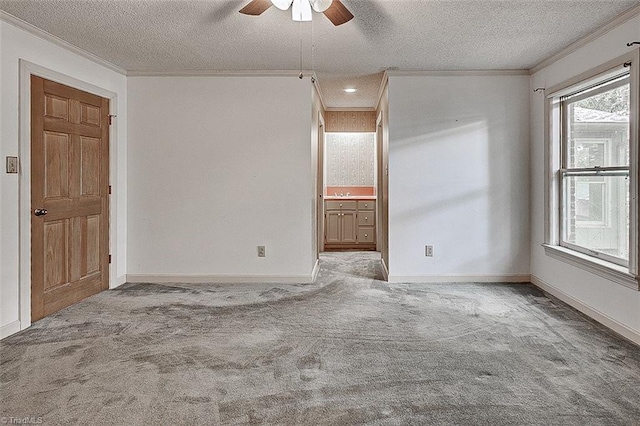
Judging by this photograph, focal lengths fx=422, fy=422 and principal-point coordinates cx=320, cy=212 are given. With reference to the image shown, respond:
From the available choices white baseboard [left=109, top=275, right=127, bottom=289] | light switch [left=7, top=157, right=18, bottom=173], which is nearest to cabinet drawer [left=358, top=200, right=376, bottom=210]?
white baseboard [left=109, top=275, right=127, bottom=289]

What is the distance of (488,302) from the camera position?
4043 millimetres

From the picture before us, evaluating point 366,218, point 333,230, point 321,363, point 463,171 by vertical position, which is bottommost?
point 321,363

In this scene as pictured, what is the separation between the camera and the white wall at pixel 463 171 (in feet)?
16.0

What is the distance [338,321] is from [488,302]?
1557 millimetres

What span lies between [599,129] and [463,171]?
1441 mm

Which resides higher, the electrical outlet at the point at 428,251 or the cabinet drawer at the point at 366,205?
the cabinet drawer at the point at 366,205

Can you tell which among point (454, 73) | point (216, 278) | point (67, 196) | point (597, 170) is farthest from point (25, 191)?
point (597, 170)

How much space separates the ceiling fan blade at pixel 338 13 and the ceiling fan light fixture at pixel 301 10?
0.43 ft

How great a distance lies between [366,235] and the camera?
7.49 m

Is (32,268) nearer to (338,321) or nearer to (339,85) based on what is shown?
(338,321)

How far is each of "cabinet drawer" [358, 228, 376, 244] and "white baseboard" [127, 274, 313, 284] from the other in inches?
107

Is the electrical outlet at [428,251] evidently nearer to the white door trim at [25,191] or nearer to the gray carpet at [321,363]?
the gray carpet at [321,363]

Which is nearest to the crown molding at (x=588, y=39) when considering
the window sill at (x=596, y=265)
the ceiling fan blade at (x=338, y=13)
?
the window sill at (x=596, y=265)

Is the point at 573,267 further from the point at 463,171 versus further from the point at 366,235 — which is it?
the point at 366,235
